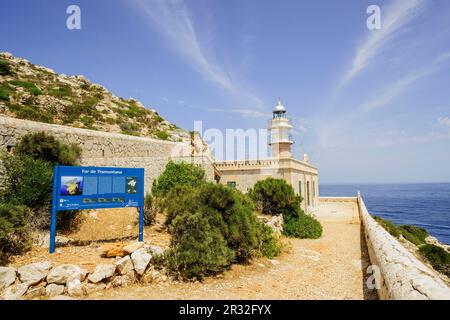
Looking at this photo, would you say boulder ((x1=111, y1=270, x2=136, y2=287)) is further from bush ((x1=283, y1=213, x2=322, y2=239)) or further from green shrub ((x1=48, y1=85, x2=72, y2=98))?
green shrub ((x1=48, y1=85, x2=72, y2=98))

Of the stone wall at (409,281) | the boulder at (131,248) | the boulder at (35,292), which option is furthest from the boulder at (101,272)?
the stone wall at (409,281)

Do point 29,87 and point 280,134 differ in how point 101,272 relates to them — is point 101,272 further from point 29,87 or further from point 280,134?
point 29,87

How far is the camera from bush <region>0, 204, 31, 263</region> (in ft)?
19.1

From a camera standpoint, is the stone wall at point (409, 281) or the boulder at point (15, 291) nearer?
the stone wall at point (409, 281)

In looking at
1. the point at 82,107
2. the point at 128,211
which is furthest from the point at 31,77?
the point at 128,211

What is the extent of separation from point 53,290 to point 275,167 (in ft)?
51.1

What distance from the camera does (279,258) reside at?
877 centimetres

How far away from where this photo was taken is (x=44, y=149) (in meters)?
9.13

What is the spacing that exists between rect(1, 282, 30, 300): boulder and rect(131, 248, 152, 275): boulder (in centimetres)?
191

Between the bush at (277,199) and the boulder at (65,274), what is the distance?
1069 centimetres

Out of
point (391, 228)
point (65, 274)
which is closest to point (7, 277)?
point (65, 274)

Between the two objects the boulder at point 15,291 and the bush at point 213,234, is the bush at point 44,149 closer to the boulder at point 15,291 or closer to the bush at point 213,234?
the bush at point 213,234

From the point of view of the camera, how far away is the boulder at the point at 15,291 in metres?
4.64
